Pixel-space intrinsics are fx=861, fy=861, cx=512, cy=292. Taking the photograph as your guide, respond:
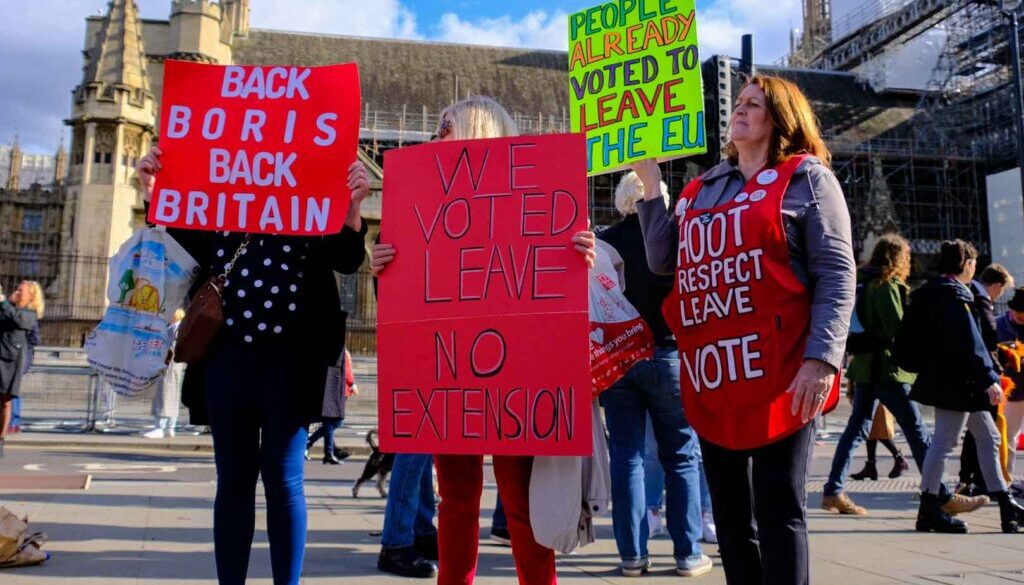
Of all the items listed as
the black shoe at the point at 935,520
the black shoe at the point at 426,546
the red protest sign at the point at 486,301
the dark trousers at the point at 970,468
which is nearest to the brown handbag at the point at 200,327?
the red protest sign at the point at 486,301

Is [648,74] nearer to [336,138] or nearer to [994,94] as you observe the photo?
[336,138]

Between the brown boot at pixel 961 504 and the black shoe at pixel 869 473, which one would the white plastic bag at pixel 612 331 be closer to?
the brown boot at pixel 961 504

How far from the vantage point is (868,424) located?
6.73 m

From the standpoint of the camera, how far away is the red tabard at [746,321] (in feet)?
8.53

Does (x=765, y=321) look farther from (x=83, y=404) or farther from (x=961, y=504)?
(x=83, y=404)

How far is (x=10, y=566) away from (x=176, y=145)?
230cm

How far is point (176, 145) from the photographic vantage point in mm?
3361

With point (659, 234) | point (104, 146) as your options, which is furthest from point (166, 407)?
point (104, 146)

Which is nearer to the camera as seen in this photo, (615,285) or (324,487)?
(615,285)

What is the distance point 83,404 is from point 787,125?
18.6m

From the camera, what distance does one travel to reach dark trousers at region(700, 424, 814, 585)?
251 cm

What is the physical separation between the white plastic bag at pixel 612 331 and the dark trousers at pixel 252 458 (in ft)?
3.66

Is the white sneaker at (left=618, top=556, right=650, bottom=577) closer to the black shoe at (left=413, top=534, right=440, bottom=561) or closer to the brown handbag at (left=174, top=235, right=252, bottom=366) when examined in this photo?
the black shoe at (left=413, top=534, right=440, bottom=561)

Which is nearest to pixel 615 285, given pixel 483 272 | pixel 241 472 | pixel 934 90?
pixel 483 272
